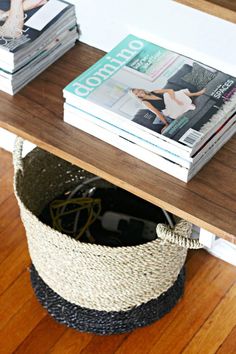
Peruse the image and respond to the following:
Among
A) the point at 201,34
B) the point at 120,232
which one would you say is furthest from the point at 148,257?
the point at 201,34

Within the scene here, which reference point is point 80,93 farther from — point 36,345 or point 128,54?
point 36,345

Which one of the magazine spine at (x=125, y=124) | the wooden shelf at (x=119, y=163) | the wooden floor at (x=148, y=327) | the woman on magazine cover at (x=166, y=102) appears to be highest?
the woman on magazine cover at (x=166, y=102)

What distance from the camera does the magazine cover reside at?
146 cm

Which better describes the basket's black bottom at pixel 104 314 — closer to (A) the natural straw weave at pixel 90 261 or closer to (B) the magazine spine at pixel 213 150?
(A) the natural straw weave at pixel 90 261

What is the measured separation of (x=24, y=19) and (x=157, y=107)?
1.10 feet

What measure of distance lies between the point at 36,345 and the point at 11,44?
0.68 meters

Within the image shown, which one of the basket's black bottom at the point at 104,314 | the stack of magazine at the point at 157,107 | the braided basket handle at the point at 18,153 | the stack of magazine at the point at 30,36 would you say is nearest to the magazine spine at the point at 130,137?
the stack of magazine at the point at 157,107

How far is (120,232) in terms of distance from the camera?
5.82 feet

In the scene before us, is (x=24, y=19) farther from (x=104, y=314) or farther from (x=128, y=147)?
(x=104, y=314)

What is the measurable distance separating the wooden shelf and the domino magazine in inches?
2.3

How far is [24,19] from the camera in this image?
4.91ft

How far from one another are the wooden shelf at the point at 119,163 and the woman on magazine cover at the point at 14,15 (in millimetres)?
100

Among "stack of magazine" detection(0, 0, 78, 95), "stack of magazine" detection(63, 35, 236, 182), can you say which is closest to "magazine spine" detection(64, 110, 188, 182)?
"stack of magazine" detection(63, 35, 236, 182)

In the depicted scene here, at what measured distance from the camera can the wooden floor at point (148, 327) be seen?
1727 mm
